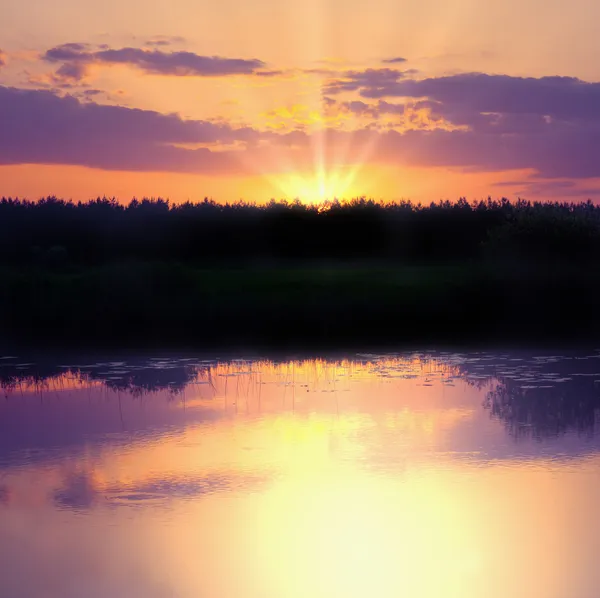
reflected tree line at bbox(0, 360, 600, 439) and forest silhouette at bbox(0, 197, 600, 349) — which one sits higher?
forest silhouette at bbox(0, 197, 600, 349)

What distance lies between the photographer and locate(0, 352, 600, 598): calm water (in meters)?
7.73

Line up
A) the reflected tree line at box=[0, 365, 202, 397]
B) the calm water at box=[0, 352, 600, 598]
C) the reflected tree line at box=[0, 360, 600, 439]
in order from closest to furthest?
the calm water at box=[0, 352, 600, 598] → the reflected tree line at box=[0, 360, 600, 439] → the reflected tree line at box=[0, 365, 202, 397]

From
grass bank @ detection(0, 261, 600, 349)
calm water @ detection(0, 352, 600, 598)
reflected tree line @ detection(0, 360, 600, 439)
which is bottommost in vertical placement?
calm water @ detection(0, 352, 600, 598)

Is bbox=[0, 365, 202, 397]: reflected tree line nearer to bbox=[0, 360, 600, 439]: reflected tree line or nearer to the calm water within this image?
bbox=[0, 360, 600, 439]: reflected tree line

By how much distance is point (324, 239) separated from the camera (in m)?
57.7

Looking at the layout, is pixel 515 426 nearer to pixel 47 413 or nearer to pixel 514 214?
pixel 47 413

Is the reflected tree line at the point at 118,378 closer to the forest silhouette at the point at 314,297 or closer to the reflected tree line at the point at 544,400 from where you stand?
the forest silhouette at the point at 314,297

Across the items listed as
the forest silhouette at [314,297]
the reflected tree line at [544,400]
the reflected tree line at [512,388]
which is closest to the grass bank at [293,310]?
the forest silhouette at [314,297]

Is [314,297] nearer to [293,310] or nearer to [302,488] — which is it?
[293,310]

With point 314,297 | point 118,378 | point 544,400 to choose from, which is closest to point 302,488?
point 544,400

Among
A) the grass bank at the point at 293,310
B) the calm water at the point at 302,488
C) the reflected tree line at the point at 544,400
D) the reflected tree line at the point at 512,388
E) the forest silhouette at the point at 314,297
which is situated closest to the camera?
the calm water at the point at 302,488

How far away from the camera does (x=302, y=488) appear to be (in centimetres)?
1009

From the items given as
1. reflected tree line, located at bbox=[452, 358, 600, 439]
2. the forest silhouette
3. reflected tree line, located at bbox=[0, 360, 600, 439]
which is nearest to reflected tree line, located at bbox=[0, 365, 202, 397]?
reflected tree line, located at bbox=[0, 360, 600, 439]

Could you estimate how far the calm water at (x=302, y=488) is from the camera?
25.4ft
